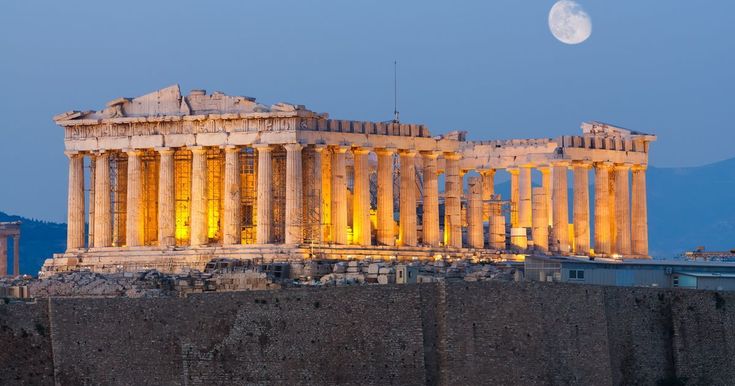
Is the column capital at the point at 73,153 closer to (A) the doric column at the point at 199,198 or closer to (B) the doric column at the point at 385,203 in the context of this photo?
(A) the doric column at the point at 199,198

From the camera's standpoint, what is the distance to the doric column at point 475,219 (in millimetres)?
148625

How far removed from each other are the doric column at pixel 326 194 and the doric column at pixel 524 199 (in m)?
20.7

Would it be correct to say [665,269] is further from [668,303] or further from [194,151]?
[194,151]

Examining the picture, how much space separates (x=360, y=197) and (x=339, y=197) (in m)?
2.67

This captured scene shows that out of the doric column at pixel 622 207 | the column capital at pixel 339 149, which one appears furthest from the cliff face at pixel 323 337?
the doric column at pixel 622 207

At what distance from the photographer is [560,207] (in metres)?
151

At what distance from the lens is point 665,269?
396ft

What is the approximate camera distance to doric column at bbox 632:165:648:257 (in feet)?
505

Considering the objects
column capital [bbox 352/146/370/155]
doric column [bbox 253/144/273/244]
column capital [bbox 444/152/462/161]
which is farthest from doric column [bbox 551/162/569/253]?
doric column [bbox 253/144/273/244]

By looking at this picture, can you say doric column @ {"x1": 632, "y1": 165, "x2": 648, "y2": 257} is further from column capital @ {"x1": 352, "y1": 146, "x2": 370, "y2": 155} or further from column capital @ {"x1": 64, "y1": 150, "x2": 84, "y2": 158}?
column capital @ {"x1": 64, "y1": 150, "x2": 84, "y2": 158}

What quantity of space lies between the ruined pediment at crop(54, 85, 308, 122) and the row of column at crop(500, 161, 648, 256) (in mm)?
22587

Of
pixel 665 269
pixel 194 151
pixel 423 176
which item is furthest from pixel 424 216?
pixel 665 269

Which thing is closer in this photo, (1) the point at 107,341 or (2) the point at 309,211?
(1) the point at 107,341

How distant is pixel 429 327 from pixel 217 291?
39.3 ft
